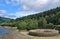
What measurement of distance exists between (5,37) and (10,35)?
1.17ft

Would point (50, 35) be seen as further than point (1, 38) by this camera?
Yes

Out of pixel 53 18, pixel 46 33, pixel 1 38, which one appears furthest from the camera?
pixel 53 18

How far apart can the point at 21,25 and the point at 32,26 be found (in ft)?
4.72

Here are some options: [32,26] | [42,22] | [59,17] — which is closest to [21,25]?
[32,26]

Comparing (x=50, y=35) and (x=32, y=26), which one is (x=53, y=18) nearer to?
(x=32, y=26)

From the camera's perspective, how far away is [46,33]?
12.9 m

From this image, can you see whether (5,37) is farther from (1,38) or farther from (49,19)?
(49,19)

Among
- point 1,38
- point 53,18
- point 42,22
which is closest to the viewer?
point 1,38

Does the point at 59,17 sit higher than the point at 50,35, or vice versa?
the point at 59,17

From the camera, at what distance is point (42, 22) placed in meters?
20.7

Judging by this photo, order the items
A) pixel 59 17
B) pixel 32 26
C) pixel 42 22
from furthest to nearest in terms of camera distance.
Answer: pixel 59 17, pixel 42 22, pixel 32 26

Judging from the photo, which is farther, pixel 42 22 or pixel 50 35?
pixel 42 22

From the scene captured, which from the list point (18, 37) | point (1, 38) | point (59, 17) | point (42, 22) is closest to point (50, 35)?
point (18, 37)

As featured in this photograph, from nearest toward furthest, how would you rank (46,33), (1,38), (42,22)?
1. (1,38)
2. (46,33)
3. (42,22)
